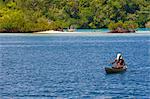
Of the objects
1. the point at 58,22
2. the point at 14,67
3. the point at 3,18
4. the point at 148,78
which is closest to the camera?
the point at 148,78

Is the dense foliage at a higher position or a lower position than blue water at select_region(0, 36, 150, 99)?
lower

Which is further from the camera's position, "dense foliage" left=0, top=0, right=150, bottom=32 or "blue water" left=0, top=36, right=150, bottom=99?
"dense foliage" left=0, top=0, right=150, bottom=32

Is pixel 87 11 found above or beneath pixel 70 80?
beneath

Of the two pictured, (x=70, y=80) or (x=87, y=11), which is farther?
(x=87, y=11)

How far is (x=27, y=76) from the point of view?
4600 centimetres

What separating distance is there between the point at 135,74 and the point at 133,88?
29.9ft

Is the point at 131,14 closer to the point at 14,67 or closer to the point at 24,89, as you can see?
the point at 14,67

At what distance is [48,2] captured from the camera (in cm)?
19325

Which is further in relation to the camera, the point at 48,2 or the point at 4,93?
the point at 48,2

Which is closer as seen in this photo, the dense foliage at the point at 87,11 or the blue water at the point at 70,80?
the blue water at the point at 70,80

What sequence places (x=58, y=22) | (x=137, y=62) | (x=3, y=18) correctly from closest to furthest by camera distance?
1. (x=137, y=62)
2. (x=3, y=18)
3. (x=58, y=22)

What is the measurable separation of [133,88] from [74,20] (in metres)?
155

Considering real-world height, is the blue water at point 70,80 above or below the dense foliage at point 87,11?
above

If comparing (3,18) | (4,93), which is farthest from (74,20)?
(4,93)
